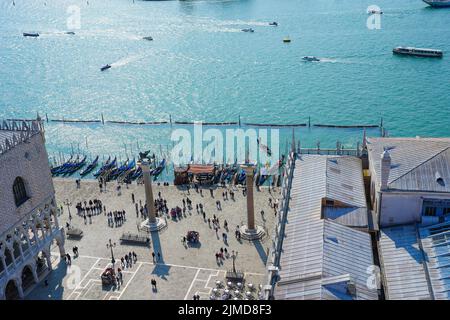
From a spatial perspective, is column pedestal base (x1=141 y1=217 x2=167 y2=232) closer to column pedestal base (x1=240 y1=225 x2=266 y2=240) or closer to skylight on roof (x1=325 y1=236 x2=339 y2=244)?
column pedestal base (x1=240 y1=225 x2=266 y2=240)

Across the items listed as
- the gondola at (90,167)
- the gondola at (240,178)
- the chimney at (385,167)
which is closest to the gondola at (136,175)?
the gondola at (90,167)

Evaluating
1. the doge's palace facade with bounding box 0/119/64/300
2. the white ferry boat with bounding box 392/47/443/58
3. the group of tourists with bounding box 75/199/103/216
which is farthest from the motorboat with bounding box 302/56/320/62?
the doge's palace facade with bounding box 0/119/64/300

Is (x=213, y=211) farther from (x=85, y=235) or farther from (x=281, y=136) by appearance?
(x=281, y=136)

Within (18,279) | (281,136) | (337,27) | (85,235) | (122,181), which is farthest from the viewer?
(337,27)

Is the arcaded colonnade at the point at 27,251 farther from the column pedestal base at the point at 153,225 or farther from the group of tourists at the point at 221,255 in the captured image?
the group of tourists at the point at 221,255

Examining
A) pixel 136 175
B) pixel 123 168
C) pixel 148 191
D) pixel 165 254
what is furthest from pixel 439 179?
pixel 123 168

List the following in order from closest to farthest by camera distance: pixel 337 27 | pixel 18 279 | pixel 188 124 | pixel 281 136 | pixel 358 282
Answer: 1. pixel 358 282
2. pixel 18 279
3. pixel 281 136
4. pixel 188 124
5. pixel 337 27
